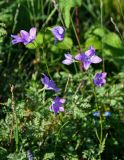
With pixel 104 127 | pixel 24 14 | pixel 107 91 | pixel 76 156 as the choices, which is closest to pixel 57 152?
pixel 76 156

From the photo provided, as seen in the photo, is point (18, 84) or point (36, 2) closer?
point (18, 84)

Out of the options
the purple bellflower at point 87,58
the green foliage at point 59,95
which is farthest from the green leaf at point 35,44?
the purple bellflower at point 87,58

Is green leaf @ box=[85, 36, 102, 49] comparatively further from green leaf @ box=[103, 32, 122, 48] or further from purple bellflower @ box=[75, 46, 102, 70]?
purple bellflower @ box=[75, 46, 102, 70]

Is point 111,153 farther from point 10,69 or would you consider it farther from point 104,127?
point 10,69

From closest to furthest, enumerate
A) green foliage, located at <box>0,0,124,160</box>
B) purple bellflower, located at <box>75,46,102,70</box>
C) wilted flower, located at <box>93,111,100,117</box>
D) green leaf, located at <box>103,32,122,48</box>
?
purple bellflower, located at <box>75,46,102,70</box> → green foliage, located at <box>0,0,124,160</box> → wilted flower, located at <box>93,111,100,117</box> → green leaf, located at <box>103,32,122,48</box>

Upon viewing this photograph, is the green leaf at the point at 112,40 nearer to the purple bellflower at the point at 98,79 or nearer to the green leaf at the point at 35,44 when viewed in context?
the green leaf at the point at 35,44

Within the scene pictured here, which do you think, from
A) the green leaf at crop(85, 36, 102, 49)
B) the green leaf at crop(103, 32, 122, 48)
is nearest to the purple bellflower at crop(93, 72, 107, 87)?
the green leaf at crop(85, 36, 102, 49)

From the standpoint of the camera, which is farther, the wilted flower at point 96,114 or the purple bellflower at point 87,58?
the wilted flower at point 96,114

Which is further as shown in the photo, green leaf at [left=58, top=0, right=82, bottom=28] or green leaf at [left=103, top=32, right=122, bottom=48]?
green leaf at [left=103, top=32, right=122, bottom=48]

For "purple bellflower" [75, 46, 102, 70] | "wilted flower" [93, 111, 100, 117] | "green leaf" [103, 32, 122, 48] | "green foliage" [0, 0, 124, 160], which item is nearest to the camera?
"purple bellflower" [75, 46, 102, 70]

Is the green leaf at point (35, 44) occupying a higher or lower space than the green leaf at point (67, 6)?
lower

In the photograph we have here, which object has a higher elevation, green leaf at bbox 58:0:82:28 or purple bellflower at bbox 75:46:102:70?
green leaf at bbox 58:0:82:28
